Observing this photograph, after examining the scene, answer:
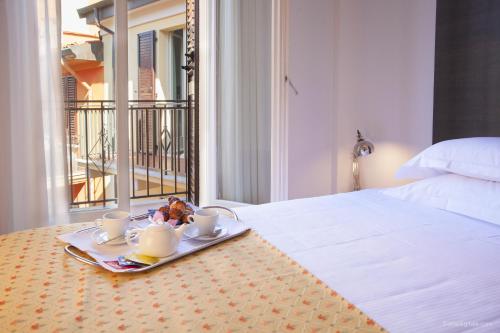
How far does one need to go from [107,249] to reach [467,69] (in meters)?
2.18

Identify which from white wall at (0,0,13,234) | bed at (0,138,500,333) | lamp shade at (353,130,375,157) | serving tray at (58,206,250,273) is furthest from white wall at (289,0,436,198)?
serving tray at (58,206,250,273)

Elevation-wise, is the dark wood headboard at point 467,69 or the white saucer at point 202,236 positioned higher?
the dark wood headboard at point 467,69

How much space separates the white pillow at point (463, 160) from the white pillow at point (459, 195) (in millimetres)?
38

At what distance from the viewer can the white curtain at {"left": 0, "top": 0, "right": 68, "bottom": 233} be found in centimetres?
241

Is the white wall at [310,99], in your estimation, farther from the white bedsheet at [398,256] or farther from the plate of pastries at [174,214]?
the plate of pastries at [174,214]

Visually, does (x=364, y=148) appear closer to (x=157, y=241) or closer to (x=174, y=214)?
(x=174, y=214)

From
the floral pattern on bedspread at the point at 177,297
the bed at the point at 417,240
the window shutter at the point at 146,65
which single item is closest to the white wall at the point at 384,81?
the bed at the point at 417,240

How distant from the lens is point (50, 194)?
103 inches

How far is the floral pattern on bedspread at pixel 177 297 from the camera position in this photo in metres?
0.82

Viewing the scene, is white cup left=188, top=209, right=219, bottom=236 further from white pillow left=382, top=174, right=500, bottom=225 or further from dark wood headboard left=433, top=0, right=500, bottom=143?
dark wood headboard left=433, top=0, right=500, bottom=143

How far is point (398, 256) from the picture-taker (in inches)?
48.3

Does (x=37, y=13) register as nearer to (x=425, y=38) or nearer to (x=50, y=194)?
(x=50, y=194)

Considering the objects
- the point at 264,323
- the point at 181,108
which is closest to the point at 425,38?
the point at 264,323

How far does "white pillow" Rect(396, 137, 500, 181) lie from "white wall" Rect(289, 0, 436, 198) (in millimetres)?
910
